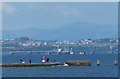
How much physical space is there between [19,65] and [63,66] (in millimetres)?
8762

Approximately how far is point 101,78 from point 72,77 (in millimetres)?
4210

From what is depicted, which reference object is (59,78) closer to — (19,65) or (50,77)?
(50,77)

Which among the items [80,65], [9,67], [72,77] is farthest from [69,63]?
[72,77]

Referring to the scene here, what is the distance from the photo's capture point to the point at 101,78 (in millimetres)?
87562

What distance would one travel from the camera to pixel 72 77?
89.4 meters

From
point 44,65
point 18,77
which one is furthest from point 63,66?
point 18,77

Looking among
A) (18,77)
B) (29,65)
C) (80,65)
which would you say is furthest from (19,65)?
(18,77)

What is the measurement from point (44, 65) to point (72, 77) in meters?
34.3

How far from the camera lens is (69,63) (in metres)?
126

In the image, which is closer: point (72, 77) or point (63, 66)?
point (72, 77)

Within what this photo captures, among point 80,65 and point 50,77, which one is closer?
point 50,77

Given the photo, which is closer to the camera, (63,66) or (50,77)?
(50,77)

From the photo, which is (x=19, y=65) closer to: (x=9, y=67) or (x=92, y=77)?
(x=9, y=67)

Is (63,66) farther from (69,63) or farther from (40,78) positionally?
(40,78)
